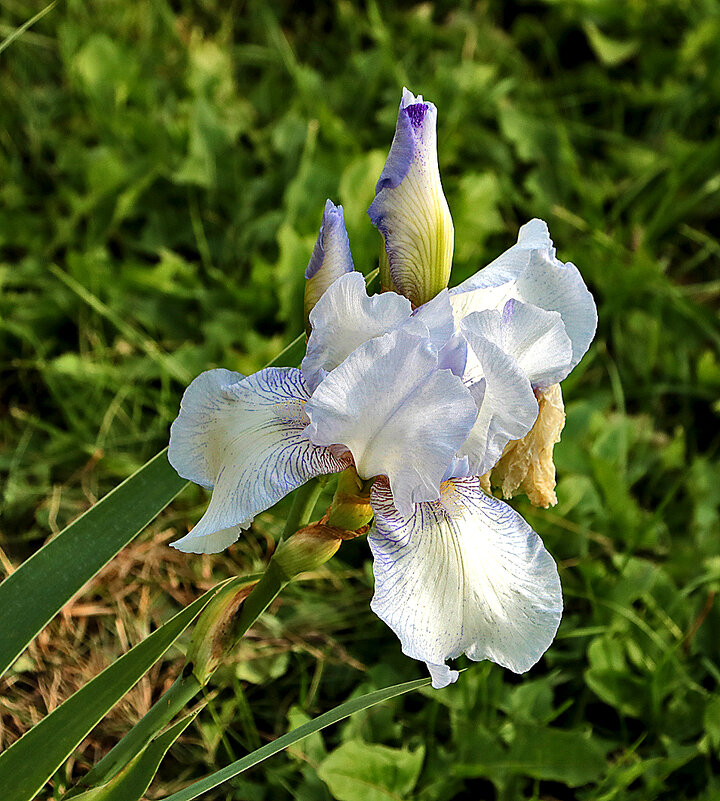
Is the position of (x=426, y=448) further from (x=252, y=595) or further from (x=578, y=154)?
(x=578, y=154)

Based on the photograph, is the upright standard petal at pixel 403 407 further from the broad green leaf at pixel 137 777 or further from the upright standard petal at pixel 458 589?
the broad green leaf at pixel 137 777

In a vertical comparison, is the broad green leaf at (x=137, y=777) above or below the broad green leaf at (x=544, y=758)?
above

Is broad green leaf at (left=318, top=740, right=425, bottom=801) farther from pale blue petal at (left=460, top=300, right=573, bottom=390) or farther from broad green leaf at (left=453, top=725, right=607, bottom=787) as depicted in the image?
pale blue petal at (left=460, top=300, right=573, bottom=390)

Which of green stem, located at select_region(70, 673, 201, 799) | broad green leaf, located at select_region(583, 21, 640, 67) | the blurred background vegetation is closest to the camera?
green stem, located at select_region(70, 673, 201, 799)

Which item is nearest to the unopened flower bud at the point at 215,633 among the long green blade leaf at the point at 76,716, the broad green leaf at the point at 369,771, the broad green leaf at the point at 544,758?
the long green blade leaf at the point at 76,716

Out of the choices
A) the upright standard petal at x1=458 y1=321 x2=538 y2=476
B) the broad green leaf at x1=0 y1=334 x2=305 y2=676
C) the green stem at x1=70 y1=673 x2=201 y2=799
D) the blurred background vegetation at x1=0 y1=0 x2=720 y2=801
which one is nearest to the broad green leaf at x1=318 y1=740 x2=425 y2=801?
the blurred background vegetation at x1=0 y1=0 x2=720 y2=801

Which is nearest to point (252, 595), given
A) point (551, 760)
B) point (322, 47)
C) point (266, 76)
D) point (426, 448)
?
point (426, 448)
